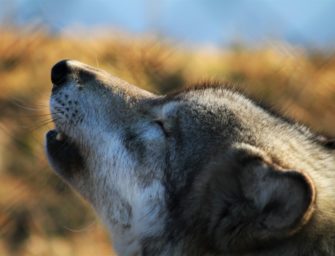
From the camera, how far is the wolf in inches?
86.8

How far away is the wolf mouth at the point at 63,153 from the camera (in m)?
2.63

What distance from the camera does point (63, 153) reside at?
2.65 metres

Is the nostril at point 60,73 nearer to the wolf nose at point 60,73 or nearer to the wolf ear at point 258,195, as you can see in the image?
the wolf nose at point 60,73

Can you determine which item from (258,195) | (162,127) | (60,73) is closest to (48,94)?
(60,73)

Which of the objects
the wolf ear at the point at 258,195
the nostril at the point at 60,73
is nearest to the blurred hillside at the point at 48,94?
the nostril at the point at 60,73

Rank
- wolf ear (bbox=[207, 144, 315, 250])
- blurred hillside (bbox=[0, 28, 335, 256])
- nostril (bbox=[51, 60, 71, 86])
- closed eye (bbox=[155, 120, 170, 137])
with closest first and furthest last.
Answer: wolf ear (bbox=[207, 144, 315, 250]) → closed eye (bbox=[155, 120, 170, 137]) → nostril (bbox=[51, 60, 71, 86]) → blurred hillside (bbox=[0, 28, 335, 256])

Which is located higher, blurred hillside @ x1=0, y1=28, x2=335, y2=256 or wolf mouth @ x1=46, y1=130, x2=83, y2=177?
wolf mouth @ x1=46, y1=130, x2=83, y2=177

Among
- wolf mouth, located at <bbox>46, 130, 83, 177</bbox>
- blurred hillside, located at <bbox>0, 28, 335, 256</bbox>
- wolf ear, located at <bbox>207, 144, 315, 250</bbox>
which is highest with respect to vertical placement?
wolf ear, located at <bbox>207, 144, 315, 250</bbox>

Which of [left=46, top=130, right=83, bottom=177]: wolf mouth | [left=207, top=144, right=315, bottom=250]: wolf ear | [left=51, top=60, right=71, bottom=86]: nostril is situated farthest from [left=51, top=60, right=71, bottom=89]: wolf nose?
[left=207, top=144, right=315, bottom=250]: wolf ear

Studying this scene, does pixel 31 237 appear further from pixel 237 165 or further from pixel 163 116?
pixel 237 165

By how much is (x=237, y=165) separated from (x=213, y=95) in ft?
1.19

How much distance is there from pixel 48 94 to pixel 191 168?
252cm

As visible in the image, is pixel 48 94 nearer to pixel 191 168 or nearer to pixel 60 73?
pixel 60 73

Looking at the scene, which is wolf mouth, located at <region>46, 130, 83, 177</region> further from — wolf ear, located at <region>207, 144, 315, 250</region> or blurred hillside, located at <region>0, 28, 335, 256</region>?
blurred hillside, located at <region>0, 28, 335, 256</region>
